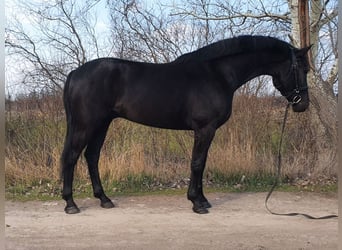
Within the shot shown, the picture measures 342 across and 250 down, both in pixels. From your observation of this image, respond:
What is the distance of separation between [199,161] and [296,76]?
1630 mm

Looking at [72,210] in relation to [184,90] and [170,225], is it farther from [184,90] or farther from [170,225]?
[184,90]

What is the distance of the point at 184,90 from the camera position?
5.26 meters

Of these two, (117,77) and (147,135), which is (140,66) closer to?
(117,77)

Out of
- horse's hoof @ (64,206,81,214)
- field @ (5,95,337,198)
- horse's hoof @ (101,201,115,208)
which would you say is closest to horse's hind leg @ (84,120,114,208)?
horse's hoof @ (101,201,115,208)

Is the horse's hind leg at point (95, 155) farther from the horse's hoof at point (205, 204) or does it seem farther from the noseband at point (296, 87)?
the noseband at point (296, 87)

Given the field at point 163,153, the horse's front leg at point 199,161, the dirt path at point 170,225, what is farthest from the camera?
the field at point 163,153

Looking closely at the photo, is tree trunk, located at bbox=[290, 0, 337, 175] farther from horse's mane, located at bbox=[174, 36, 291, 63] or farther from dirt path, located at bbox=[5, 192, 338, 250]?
horse's mane, located at bbox=[174, 36, 291, 63]

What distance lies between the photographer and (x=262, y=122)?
799cm

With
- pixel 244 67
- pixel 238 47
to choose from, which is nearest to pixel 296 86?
pixel 244 67

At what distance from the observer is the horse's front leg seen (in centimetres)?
519

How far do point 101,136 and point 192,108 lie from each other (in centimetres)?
134

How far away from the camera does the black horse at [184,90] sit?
206 inches

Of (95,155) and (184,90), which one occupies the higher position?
(184,90)

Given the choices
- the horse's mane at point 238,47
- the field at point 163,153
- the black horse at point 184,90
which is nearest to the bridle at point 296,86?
the black horse at point 184,90
